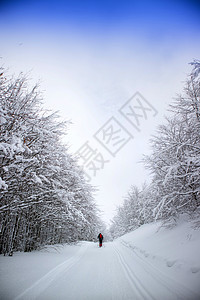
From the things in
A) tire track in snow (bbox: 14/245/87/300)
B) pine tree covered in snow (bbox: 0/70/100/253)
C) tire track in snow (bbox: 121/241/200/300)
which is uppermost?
pine tree covered in snow (bbox: 0/70/100/253)

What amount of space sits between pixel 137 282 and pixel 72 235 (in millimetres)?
12822

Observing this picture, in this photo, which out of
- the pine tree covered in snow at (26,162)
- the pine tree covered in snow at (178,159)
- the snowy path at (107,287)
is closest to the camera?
the snowy path at (107,287)

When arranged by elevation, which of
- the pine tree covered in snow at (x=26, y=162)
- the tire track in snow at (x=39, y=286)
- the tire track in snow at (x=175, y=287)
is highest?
the pine tree covered in snow at (x=26, y=162)

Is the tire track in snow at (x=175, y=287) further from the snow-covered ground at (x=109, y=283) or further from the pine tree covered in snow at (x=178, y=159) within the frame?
the pine tree covered in snow at (x=178, y=159)

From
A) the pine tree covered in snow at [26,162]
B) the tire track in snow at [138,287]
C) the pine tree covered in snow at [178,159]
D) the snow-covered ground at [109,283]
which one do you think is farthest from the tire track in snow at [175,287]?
the pine tree covered in snow at [26,162]

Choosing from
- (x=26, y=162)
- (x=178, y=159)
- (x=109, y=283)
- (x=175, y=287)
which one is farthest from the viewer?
(x=178, y=159)

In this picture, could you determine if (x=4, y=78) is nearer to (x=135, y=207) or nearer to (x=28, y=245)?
(x=28, y=245)

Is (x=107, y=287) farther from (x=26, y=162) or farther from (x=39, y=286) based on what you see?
(x=26, y=162)

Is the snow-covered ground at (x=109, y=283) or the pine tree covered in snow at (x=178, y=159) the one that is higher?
the pine tree covered in snow at (x=178, y=159)

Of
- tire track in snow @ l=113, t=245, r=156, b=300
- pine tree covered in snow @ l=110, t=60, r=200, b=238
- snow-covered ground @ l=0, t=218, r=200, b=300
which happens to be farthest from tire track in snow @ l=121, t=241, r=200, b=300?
pine tree covered in snow @ l=110, t=60, r=200, b=238

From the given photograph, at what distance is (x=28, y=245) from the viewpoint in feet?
25.8

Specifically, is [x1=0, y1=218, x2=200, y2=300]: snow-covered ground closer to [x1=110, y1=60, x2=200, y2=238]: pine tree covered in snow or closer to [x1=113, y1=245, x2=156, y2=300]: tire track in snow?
[x1=113, y1=245, x2=156, y2=300]: tire track in snow

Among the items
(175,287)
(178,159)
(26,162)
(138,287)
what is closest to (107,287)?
(138,287)

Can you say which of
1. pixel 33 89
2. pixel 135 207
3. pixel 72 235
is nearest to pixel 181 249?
pixel 33 89
